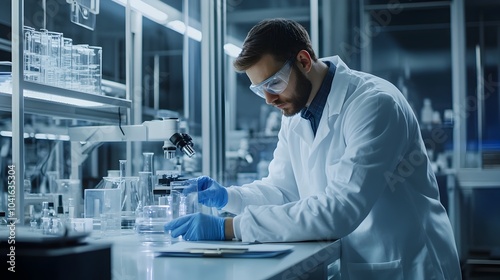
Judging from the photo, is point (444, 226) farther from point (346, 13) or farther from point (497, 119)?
point (497, 119)

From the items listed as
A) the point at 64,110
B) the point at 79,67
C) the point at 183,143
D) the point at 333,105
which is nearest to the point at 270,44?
the point at 333,105

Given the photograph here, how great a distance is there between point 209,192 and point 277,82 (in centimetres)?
46

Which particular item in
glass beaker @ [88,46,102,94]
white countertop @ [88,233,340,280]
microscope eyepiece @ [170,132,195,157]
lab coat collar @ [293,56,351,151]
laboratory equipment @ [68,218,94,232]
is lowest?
white countertop @ [88,233,340,280]

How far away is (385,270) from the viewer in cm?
184

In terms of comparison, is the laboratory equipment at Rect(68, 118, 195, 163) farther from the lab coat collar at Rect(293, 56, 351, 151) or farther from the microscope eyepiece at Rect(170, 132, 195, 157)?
the lab coat collar at Rect(293, 56, 351, 151)

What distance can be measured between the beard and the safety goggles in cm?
5

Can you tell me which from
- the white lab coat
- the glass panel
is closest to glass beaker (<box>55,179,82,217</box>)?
the white lab coat

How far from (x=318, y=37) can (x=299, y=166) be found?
1653 millimetres

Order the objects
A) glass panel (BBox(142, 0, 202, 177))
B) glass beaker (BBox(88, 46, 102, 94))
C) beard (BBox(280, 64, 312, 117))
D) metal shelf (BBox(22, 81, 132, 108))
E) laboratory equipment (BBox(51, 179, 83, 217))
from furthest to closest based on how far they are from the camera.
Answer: glass panel (BBox(142, 0, 202, 177)), glass beaker (BBox(88, 46, 102, 94)), laboratory equipment (BBox(51, 179, 83, 217)), beard (BBox(280, 64, 312, 117)), metal shelf (BBox(22, 81, 132, 108))

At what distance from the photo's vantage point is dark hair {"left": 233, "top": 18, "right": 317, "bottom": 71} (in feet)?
6.31

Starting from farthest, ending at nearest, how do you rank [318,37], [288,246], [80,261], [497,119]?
1. [497,119]
2. [318,37]
3. [288,246]
4. [80,261]

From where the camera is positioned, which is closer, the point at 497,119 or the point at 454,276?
the point at 454,276

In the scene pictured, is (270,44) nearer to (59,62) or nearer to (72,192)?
(59,62)

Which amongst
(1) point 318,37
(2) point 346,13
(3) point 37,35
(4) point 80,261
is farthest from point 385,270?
(2) point 346,13
